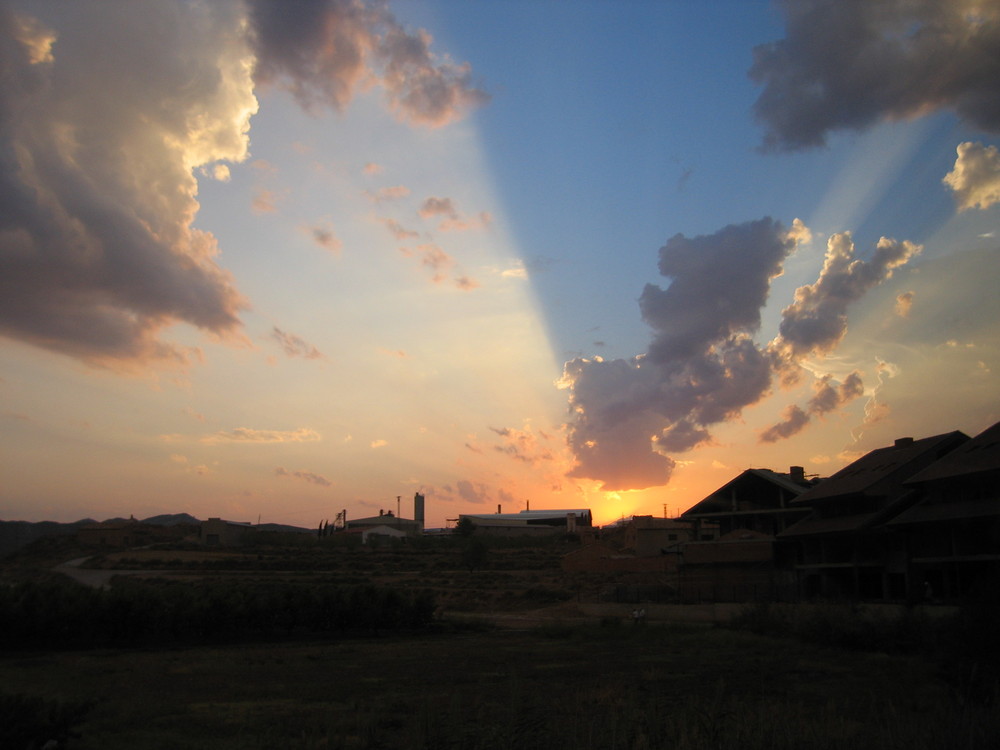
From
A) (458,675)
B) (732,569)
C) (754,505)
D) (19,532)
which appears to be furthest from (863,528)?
(19,532)

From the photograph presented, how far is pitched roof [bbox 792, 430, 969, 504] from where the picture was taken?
3969 cm

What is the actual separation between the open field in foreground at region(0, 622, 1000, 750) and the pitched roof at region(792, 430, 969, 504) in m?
11.0

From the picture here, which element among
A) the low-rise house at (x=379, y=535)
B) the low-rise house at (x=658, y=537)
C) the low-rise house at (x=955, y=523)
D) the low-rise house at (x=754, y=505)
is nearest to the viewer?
the low-rise house at (x=955, y=523)

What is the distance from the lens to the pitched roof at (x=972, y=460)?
3244cm

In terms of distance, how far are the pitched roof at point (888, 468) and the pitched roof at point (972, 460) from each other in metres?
3.10

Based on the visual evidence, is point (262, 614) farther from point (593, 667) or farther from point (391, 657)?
point (593, 667)

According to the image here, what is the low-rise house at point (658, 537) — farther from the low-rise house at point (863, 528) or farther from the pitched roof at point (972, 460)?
the pitched roof at point (972, 460)

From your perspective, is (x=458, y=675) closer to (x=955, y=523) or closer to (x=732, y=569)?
(x=955, y=523)

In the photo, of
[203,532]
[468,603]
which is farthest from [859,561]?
[203,532]

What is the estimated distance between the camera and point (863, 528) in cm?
3778

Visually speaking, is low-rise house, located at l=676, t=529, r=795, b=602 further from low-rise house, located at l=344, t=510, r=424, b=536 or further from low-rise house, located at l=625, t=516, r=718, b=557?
low-rise house, located at l=344, t=510, r=424, b=536

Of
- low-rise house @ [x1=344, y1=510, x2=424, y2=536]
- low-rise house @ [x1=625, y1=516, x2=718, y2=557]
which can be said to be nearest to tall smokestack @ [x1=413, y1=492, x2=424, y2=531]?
low-rise house @ [x1=344, y1=510, x2=424, y2=536]

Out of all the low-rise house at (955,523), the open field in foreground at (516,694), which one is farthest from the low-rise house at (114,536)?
the low-rise house at (955,523)

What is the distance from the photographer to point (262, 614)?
131 feet
